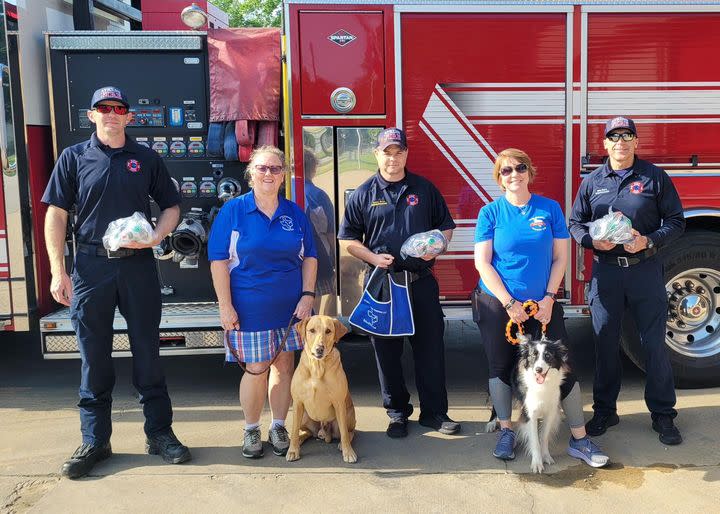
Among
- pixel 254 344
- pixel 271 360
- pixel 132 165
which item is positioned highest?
pixel 132 165

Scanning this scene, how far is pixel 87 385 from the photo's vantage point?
3.78 m

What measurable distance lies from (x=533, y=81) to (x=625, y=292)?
157 cm

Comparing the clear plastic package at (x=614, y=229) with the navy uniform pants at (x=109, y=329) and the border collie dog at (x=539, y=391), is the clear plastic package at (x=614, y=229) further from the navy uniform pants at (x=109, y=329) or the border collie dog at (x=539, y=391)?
the navy uniform pants at (x=109, y=329)

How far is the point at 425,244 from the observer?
387cm

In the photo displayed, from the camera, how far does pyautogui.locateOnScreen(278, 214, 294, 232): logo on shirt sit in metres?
3.83

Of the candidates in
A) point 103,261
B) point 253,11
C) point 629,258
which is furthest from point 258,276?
point 253,11

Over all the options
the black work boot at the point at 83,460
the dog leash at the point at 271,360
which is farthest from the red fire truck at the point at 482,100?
the black work boot at the point at 83,460

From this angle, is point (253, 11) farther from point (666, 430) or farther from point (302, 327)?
point (666, 430)

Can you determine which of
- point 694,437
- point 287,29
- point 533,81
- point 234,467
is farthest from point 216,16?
point 694,437

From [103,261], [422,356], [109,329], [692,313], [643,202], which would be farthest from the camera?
[692,313]

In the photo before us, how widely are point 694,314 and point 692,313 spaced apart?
0.02 m

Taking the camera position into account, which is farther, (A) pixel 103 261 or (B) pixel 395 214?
(B) pixel 395 214

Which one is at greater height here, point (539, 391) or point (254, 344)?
point (254, 344)

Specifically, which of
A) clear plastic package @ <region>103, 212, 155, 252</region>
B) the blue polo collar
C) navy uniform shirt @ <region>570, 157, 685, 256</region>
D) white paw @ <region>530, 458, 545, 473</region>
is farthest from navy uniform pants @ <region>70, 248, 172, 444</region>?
navy uniform shirt @ <region>570, 157, 685, 256</region>
